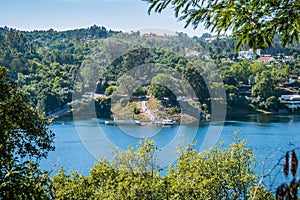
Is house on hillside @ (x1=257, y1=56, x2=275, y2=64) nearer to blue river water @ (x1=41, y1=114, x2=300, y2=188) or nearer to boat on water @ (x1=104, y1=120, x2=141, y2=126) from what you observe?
blue river water @ (x1=41, y1=114, x2=300, y2=188)

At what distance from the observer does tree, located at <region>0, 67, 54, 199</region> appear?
9.30ft

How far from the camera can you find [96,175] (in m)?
7.17

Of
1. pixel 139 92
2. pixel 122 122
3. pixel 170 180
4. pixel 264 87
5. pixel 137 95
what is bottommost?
pixel 122 122

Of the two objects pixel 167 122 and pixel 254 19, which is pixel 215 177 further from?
pixel 167 122

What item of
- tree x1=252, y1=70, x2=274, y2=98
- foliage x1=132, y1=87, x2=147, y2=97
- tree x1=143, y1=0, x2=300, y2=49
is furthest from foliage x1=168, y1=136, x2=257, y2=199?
tree x1=252, y1=70, x2=274, y2=98

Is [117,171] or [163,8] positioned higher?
[163,8]

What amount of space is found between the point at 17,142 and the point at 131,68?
30884 mm

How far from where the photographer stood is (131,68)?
3428 centimetres

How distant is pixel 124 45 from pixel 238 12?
37455mm

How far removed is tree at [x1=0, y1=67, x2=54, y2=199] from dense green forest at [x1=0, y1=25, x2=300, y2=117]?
2423cm

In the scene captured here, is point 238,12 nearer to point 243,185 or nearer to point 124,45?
point 243,185

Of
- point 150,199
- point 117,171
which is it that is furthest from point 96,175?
point 150,199

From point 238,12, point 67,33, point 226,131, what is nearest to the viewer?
point 238,12

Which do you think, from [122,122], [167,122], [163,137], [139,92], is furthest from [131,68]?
[163,137]
